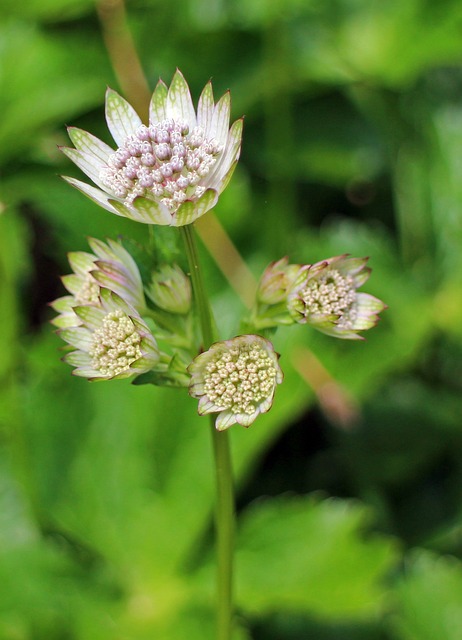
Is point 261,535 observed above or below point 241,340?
below

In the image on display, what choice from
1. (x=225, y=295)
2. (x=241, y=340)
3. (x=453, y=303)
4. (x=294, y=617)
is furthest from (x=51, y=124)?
(x=241, y=340)

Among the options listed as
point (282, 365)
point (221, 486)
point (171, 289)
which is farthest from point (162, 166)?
point (282, 365)

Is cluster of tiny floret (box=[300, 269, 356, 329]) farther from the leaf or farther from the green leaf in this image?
the green leaf

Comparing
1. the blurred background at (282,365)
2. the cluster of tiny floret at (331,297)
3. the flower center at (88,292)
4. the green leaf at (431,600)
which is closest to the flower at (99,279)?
the flower center at (88,292)

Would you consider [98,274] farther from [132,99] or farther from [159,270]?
[132,99]

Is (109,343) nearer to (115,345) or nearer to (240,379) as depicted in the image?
(115,345)

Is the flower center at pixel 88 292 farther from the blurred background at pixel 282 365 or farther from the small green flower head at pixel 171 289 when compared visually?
the blurred background at pixel 282 365
